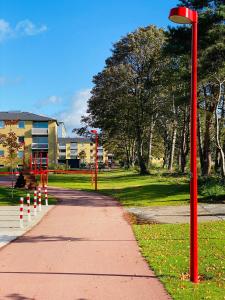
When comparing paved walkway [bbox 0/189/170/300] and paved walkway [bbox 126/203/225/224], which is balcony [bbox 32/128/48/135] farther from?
paved walkway [bbox 0/189/170/300]

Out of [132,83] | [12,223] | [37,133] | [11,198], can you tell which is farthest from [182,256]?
[37,133]

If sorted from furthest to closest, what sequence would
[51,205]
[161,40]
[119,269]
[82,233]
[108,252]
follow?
[161,40]
[51,205]
[82,233]
[108,252]
[119,269]

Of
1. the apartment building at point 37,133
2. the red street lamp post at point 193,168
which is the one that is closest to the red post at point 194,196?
the red street lamp post at point 193,168

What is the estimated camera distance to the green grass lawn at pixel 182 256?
8258mm

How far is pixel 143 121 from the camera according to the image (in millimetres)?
57281

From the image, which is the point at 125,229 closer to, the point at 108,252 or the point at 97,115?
the point at 108,252

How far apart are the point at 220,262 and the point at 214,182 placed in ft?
62.8

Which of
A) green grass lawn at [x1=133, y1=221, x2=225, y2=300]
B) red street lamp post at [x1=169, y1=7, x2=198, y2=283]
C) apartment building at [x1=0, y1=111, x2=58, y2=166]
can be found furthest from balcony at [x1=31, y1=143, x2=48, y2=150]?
red street lamp post at [x1=169, y1=7, x2=198, y2=283]

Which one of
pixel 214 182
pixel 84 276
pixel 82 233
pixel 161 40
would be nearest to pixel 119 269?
pixel 84 276

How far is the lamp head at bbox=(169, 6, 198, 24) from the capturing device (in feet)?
28.7

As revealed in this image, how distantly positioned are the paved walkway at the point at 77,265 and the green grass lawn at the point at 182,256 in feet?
0.87

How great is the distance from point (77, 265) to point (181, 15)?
17.9 ft

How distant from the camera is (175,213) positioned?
71.0 feet

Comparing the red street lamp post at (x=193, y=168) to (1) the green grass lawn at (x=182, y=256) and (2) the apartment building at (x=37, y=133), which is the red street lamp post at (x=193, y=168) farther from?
(2) the apartment building at (x=37, y=133)
